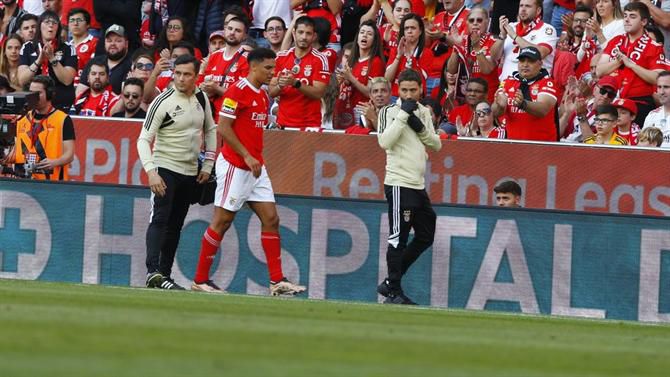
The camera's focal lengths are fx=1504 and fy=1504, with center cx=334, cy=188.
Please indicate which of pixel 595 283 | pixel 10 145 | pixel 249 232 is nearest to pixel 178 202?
pixel 249 232

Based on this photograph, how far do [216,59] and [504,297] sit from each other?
5.38 m

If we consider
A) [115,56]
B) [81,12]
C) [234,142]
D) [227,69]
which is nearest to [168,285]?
[234,142]

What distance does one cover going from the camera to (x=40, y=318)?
8180 mm

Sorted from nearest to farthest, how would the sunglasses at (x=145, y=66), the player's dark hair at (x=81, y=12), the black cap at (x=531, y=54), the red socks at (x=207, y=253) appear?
the red socks at (x=207, y=253) < the black cap at (x=531, y=54) < the sunglasses at (x=145, y=66) < the player's dark hair at (x=81, y=12)

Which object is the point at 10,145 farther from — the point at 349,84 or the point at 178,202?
the point at 349,84

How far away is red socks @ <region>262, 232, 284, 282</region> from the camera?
13.2m

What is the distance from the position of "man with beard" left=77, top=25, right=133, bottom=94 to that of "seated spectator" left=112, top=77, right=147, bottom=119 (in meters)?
1.56

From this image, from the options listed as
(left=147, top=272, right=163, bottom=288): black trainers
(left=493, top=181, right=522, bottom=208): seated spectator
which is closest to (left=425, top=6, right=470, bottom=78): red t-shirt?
(left=493, top=181, right=522, bottom=208): seated spectator

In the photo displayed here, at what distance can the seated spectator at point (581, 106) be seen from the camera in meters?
16.4

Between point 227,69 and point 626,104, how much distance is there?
4563 millimetres

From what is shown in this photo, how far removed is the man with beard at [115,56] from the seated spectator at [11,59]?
3.77ft

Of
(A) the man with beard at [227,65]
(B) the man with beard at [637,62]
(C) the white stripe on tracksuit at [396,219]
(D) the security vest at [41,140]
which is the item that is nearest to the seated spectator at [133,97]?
(A) the man with beard at [227,65]

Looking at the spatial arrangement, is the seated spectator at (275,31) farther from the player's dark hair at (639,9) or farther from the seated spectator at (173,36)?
the player's dark hair at (639,9)

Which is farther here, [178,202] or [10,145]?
[10,145]
